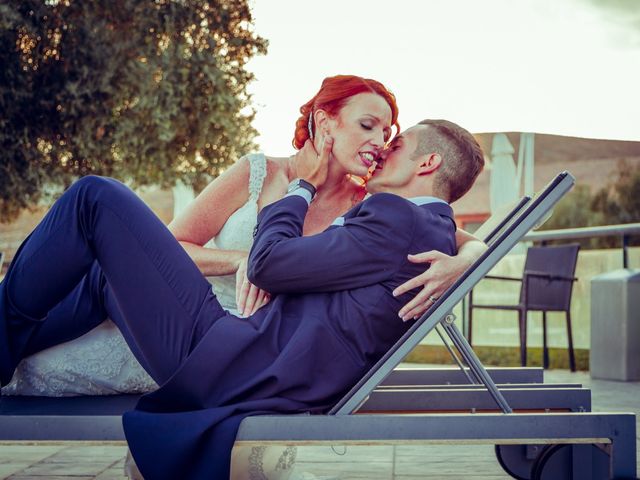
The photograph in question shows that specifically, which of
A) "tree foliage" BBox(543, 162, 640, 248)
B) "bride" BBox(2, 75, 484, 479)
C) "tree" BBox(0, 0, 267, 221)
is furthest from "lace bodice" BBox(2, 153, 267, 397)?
"tree foliage" BBox(543, 162, 640, 248)

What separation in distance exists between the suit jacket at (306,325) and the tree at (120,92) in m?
11.6

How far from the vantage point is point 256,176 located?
3.93 metres

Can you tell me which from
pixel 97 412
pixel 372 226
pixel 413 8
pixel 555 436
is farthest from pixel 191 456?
pixel 413 8

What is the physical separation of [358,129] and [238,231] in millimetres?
685

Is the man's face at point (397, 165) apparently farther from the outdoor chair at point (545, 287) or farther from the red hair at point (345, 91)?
the outdoor chair at point (545, 287)

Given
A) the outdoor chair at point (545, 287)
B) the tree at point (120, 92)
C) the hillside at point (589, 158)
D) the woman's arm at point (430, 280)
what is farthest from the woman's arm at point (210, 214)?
the hillside at point (589, 158)

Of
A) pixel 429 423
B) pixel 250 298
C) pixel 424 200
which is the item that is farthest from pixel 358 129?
pixel 429 423

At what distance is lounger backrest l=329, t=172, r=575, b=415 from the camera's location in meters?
2.25

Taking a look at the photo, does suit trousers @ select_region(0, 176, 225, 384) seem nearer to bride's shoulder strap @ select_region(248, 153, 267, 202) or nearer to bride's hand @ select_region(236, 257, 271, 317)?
bride's hand @ select_region(236, 257, 271, 317)

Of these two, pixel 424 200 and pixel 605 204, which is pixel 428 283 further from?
pixel 605 204

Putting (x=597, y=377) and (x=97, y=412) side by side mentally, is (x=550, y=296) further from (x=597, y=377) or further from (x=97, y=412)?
(x=97, y=412)

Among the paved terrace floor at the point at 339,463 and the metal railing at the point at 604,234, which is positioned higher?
the metal railing at the point at 604,234

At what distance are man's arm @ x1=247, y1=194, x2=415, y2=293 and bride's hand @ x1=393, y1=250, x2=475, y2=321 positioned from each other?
2.2 inches

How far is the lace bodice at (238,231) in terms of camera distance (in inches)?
148
